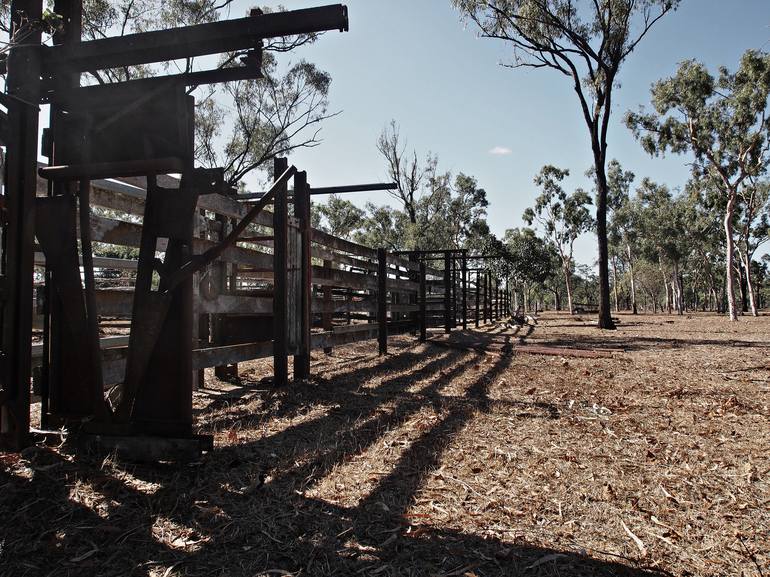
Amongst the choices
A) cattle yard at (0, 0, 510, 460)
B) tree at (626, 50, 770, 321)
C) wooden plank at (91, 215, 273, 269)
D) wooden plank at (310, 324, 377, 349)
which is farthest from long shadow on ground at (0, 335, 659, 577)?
tree at (626, 50, 770, 321)

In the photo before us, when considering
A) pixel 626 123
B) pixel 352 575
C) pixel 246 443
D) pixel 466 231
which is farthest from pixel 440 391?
pixel 466 231

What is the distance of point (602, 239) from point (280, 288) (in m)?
14.3

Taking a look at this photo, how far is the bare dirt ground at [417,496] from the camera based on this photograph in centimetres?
180

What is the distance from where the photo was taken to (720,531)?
200 centimetres

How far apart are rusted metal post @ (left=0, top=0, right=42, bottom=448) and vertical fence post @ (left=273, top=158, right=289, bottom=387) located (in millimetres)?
2449

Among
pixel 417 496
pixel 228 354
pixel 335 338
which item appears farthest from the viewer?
pixel 335 338

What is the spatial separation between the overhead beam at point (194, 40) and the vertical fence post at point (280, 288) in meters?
2.26

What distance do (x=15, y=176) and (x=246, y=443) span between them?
1.91m

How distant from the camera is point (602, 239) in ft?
54.7

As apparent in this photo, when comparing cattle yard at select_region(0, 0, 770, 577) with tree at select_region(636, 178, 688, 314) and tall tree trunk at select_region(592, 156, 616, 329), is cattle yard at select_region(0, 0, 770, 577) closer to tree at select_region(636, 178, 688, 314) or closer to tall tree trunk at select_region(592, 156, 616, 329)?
tall tree trunk at select_region(592, 156, 616, 329)

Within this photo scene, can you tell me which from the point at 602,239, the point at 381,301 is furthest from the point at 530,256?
the point at 381,301

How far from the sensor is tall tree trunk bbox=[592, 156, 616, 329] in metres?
16.1

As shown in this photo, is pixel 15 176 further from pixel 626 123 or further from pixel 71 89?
pixel 626 123

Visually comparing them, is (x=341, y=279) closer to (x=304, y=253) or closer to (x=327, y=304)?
(x=327, y=304)
